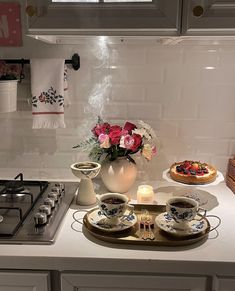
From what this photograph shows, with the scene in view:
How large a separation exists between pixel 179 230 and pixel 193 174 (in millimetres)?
290

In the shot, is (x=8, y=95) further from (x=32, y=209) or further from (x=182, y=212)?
(x=182, y=212)

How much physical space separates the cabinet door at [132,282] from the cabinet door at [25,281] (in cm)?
6

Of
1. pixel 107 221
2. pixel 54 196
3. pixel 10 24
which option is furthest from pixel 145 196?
pixel 10 24

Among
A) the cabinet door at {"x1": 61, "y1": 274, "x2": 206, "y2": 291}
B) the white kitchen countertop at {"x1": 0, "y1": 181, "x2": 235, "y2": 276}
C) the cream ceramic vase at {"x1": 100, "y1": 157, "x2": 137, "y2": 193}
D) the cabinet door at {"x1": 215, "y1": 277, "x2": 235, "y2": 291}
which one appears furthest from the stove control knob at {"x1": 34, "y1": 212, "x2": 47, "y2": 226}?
the cabinet door at {"x1": 215, "y1": 277, "x2": 235, "y2": 291}

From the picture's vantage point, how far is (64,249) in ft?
3.63

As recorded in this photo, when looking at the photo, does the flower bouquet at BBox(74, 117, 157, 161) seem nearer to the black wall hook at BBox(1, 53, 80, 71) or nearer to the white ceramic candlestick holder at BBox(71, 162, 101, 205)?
the white ceramic candlestick holder at BBox(71, 162, 101, 205)

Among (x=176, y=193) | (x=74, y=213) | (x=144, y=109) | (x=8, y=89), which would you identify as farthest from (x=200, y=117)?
(x=8, y=89)

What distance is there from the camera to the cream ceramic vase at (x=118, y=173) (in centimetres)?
147

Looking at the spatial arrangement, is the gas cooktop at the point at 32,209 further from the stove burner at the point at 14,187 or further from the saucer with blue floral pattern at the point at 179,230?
the saucer with blue floral pattern at the point at 179,230

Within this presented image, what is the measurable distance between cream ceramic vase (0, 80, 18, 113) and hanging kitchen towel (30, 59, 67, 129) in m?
0.08

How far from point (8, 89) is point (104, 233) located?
726mm

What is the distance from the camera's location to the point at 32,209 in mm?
1344

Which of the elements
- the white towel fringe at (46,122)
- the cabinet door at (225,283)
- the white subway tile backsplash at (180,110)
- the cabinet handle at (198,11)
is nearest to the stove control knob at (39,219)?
the white towel fringe at (46,122)

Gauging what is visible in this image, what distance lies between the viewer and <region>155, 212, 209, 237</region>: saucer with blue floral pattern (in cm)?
117
